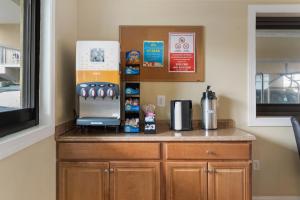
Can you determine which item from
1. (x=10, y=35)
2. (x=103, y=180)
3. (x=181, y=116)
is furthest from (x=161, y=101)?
(x=10, y=35)

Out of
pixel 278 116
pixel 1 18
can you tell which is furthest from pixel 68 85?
pixel 278 116

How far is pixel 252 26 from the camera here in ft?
8.82

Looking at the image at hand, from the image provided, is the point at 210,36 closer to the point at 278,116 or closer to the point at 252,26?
the point at 252,26

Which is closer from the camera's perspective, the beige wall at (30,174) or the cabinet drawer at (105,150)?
the beige wall at (30,174)

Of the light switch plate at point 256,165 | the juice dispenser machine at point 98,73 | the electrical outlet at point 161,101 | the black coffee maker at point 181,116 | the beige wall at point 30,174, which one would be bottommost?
the light switch plate at point 256,165

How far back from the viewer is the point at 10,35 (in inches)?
66.8

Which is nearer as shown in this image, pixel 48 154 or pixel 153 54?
pixel 48 154

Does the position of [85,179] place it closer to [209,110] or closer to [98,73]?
[98,73]

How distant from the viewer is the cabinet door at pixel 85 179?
2133 mm

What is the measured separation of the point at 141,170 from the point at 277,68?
6.18 ft

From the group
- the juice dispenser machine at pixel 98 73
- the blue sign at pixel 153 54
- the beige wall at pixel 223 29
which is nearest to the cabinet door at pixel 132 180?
the juice dispenser machine at pixel 98 73

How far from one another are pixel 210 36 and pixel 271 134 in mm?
1108

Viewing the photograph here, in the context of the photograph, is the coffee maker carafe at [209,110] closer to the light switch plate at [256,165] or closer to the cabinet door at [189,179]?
the cabinet door at [189,179]

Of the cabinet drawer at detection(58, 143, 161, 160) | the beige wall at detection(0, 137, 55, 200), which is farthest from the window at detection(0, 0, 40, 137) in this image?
the cabinet drawer at detection(58, 143, 161, 160)
